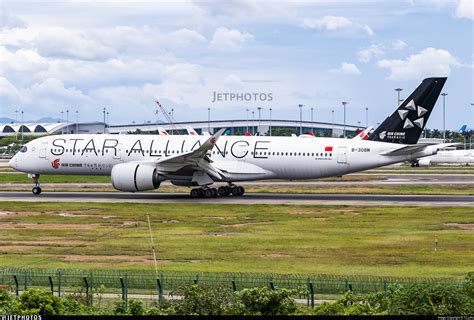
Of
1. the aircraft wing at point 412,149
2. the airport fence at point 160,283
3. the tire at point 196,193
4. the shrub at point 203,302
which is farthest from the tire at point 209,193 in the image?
the shrub at point 203,302

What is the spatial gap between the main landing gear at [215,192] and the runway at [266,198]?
691 mm

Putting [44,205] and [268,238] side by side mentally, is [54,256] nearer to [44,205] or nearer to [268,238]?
[268,238]

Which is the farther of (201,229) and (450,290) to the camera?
(201,229)

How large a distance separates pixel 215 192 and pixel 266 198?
13.2 feet

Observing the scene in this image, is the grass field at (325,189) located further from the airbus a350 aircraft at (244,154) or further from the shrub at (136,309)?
the shrub at (136,309)

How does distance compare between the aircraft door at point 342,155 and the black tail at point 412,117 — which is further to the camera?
the black tail at point 412,117

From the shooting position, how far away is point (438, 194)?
71.3 m

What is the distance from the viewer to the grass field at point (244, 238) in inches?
1403

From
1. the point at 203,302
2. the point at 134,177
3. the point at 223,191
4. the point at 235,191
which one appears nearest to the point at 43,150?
the point at 134,177

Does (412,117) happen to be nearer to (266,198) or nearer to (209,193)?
(266,198)

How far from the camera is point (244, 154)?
65.2m

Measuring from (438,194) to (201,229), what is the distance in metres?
31.1

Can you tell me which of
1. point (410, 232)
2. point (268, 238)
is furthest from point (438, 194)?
point (268, 238)

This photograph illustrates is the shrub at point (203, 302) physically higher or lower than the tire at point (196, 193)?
lower
